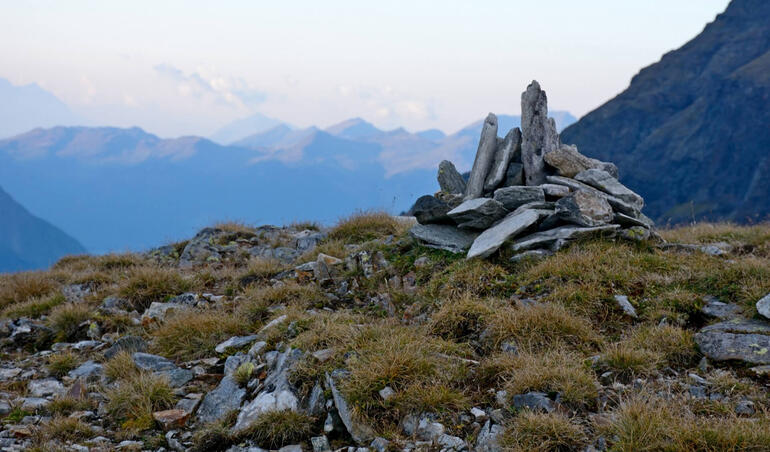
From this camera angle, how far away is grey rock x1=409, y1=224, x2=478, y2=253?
11.1 metres

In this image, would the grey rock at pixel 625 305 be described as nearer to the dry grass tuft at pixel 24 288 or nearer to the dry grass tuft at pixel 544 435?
the dry grass tuft at pixel 544 435

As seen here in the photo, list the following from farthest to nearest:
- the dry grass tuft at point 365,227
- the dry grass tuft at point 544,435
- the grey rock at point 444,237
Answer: the dry grass tuft at point 365,227 → the grey rock at point 444,237 → the dry grass tuft at point 544,435

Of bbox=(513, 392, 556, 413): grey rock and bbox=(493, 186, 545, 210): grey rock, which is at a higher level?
bbox=(493, 186, 545, 210): grey rock

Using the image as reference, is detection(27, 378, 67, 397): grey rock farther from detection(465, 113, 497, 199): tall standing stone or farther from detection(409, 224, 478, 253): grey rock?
detection(465, 113, 497, 199): tall standing stone

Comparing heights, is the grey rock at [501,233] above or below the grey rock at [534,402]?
above

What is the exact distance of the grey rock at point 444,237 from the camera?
1111 cm

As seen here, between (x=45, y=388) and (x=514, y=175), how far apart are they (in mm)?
10062

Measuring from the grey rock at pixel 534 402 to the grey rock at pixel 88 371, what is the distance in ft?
20.7

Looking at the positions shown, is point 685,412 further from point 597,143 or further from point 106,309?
point 597,143

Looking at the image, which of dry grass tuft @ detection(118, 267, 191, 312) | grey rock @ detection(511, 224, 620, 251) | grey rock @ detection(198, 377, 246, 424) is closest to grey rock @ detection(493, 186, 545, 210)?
grey rock @ detection(511, 224, 620, 251)

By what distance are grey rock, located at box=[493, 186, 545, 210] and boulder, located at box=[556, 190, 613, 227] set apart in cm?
63

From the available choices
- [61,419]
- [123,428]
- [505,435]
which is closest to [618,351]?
[505,435]

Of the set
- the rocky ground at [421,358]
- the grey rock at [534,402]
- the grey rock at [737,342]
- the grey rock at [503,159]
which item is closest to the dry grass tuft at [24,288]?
the rocky ground at [421,358]

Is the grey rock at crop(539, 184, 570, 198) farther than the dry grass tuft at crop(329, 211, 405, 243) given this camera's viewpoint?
No
